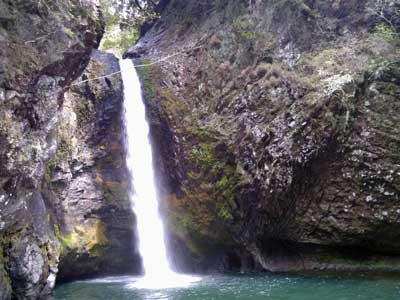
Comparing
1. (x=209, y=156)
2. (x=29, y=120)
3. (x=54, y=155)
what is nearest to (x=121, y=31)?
(x=209, y=156)

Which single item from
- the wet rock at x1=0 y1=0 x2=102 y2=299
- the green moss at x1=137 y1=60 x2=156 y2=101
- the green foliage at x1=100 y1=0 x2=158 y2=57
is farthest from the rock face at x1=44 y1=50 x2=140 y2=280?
the green foliage at x1=100 y1=0 x2=158 y2=57

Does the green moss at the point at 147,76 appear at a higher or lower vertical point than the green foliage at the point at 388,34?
higher

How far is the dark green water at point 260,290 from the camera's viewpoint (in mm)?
9211

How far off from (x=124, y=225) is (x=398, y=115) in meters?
8.88

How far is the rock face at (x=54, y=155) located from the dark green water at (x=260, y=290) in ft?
4.56

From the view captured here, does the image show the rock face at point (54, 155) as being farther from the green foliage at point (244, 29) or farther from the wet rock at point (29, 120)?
the green foliage at point (244, 29)

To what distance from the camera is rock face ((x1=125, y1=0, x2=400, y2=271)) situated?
38.4 ft

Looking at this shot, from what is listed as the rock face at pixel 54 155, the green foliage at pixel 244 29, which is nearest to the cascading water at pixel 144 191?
the rock face at pixel 54 155

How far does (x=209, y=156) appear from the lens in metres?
13.8

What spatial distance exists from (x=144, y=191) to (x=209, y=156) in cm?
259

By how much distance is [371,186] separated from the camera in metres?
11.5

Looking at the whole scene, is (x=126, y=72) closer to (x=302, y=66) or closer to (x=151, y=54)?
(x=151, y=54)

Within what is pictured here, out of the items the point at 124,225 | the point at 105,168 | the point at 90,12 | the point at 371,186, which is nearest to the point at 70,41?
the point at 90,12

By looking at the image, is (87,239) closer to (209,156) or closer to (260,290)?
(209,156)
